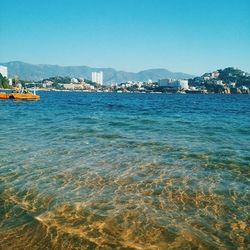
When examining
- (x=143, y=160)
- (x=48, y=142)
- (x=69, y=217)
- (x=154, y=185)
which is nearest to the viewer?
(x=69, y=217)

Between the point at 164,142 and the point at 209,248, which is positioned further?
the point at 164,142

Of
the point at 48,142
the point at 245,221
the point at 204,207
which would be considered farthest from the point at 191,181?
the point at 48,142

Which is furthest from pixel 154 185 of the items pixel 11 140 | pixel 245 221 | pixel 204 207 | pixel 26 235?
pixel 11 140

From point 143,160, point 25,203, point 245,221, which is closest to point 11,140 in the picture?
point 143,160

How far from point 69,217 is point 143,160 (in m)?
6.95

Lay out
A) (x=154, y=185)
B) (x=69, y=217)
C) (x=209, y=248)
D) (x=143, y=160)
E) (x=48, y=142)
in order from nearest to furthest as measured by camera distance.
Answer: (x=209, y=248), (x=69, y=217), (x=154, y=185), (x=143, y=160), (x=48, y=142)

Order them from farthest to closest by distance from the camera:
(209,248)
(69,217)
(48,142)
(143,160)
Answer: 1. (48,142)
2. (143,160)
3. (69,217)
4. (209,248)

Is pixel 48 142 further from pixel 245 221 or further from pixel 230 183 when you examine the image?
pixel 245 221

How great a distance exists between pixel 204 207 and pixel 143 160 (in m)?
5.84

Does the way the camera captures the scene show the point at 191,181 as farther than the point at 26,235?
Yes

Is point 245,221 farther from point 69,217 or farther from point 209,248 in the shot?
point 69,217

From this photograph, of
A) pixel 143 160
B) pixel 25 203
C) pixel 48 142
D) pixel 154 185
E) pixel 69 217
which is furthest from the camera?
pixel 48 142

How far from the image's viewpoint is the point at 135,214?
8.66 m

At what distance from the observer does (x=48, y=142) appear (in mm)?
19250
